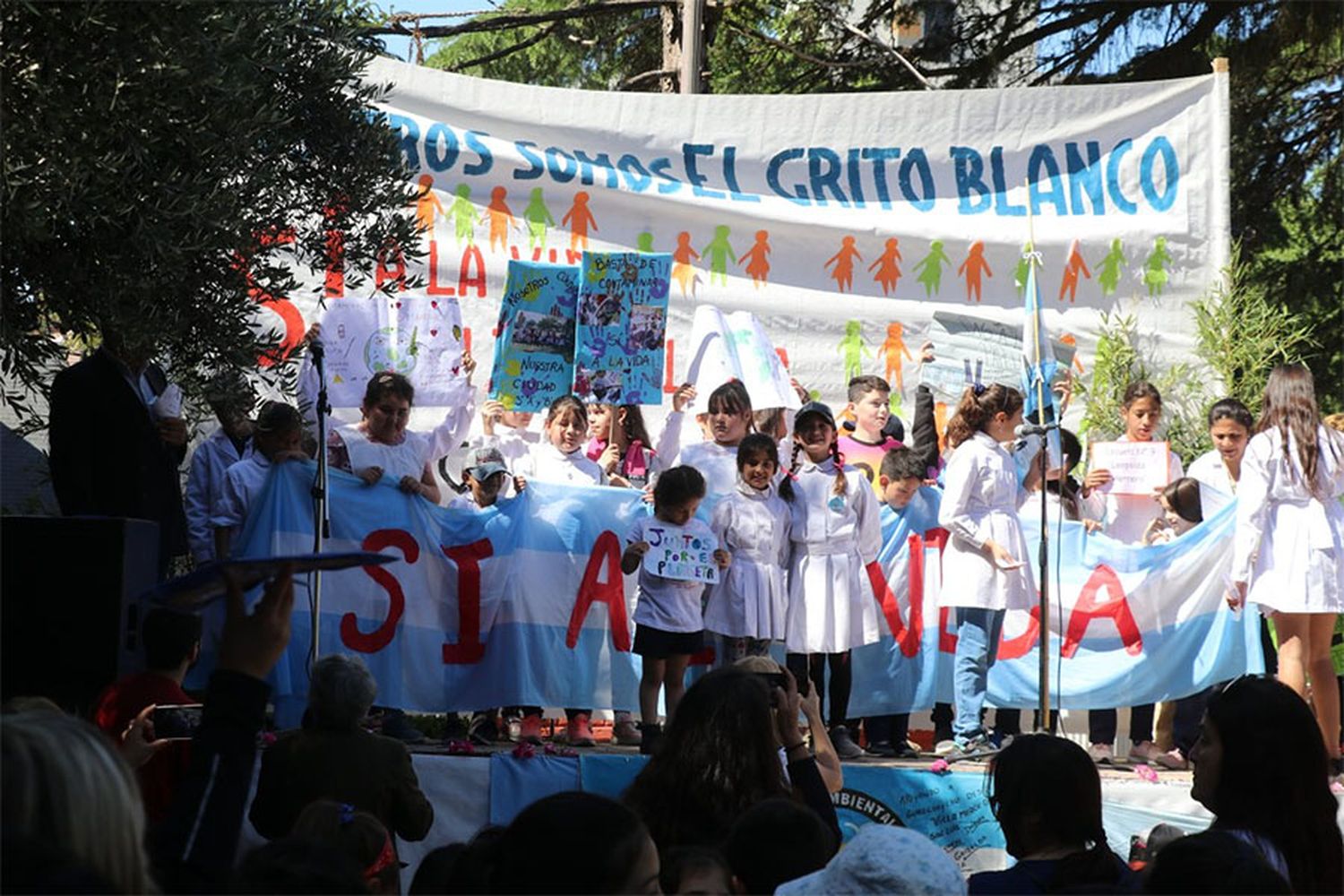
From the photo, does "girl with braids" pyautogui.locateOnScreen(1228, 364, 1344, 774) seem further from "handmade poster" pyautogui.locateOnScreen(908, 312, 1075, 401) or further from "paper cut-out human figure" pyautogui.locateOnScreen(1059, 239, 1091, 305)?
"paper cut-out human figure" pyautogui.locateOnScreen(1059, 239, 1091, 305)

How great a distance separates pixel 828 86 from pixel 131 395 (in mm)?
11663

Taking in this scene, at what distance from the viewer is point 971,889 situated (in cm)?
397

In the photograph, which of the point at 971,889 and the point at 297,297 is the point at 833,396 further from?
the point at 971,889

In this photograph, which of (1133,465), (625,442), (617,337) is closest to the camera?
(617,337)

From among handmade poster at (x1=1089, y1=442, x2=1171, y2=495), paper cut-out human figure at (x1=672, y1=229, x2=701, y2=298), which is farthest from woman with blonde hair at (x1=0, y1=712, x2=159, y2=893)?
paper cut-out human figure at (x1=672, y1=229, x2=701, y2=298)

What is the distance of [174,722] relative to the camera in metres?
5.12

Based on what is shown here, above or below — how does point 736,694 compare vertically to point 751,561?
below

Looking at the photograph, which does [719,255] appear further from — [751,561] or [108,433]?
[108,433]

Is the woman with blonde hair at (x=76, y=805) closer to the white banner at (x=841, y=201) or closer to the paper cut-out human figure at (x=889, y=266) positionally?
the white banner at (x=841, y=201)

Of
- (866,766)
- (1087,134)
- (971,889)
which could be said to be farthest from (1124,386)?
(971,889)

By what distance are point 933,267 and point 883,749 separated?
14.5 feet

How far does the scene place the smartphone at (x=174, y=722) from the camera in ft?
16.7

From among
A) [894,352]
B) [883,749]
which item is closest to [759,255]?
[894,352]

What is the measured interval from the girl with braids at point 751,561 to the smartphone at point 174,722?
380 centimetres
